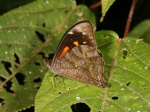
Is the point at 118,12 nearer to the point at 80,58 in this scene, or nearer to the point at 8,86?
the point at 80,58

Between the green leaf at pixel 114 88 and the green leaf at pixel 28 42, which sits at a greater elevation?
the green leaf at pixel 28 42

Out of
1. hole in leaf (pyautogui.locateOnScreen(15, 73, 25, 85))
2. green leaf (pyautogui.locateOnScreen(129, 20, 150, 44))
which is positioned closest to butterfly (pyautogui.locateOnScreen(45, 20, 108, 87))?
hole in leaf (pyautogui.locateOnScreen(15, 73, 25, 85))

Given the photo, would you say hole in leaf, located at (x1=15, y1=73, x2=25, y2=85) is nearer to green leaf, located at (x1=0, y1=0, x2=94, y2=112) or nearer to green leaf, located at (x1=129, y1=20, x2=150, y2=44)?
green leaf, located at (x1=0, y1=0, x2=94, y2=112)

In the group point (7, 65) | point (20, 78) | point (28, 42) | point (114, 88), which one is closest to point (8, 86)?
point (20, 78)

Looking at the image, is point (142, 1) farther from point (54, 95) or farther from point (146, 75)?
point (54, 95)

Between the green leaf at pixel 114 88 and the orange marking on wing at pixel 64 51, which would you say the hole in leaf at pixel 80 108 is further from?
the orange marking on wing at pixel 64 51

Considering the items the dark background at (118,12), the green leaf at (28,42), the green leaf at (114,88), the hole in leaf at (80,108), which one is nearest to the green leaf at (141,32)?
the dark background at (118,12)
